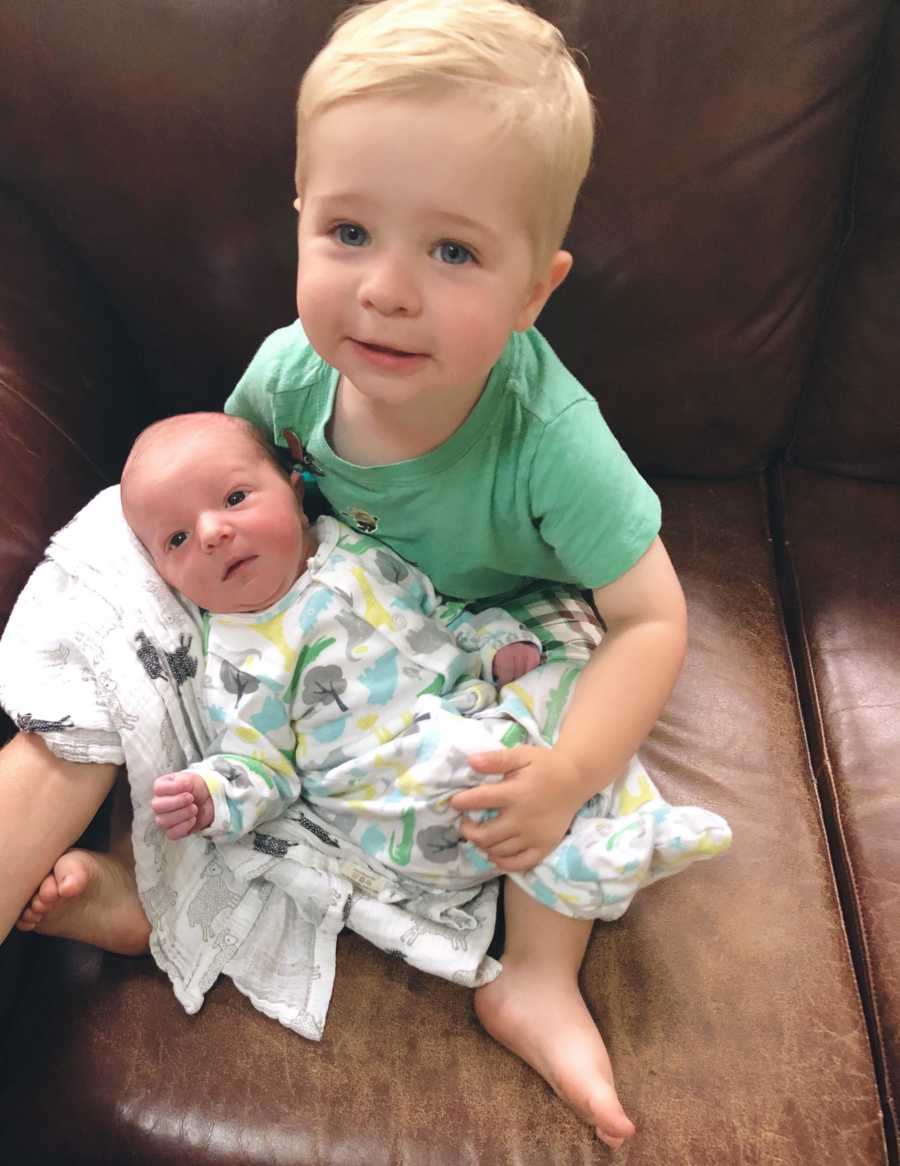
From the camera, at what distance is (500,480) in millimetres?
918

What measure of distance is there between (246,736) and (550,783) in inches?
11.1

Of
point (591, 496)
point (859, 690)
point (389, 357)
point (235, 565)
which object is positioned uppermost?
point (389, 357)

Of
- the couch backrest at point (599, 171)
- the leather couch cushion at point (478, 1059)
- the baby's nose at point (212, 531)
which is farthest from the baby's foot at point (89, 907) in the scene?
the couch backrest at point (599, 171)

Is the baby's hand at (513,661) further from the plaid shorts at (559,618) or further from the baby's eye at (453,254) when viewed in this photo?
the baby's eye at (453,254)

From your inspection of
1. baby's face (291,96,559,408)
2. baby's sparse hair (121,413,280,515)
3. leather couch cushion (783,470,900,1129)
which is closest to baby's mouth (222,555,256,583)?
baby's sparse hair (121,413,280,515)

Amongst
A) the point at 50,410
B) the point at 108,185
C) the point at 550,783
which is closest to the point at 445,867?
the point at 550,783

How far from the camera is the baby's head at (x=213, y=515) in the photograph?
91 centimetres

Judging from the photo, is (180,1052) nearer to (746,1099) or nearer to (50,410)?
(746,1099)

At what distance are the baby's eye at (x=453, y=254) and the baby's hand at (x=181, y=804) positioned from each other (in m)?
0.48

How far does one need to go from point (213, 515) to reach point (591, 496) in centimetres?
34

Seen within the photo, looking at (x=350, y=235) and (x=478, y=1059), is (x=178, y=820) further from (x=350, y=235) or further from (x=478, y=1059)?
(x=350, y=235)

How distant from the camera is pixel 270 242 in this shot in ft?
3.54

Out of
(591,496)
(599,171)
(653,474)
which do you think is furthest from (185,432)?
(653,474)

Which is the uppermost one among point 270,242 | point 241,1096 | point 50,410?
point 270,242
